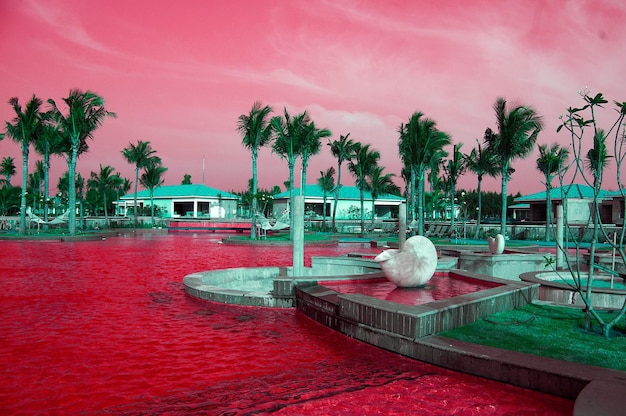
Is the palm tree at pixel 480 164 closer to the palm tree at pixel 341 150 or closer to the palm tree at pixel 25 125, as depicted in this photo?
the palm tree at pixel 341 150

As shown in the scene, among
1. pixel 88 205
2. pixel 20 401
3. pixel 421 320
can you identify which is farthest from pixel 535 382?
pixel 88 205

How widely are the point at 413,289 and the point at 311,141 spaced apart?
23564 millimetres

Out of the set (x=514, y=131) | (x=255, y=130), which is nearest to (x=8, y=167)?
(x=255, y=130)

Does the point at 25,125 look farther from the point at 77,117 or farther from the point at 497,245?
the point at 497,245

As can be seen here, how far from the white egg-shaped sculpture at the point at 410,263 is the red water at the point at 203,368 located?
2062mm

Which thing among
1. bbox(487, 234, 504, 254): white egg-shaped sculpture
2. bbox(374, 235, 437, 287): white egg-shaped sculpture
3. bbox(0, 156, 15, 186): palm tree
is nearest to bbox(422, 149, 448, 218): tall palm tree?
bbox(487, 234, 504, 254): white egg-shaped sculpture

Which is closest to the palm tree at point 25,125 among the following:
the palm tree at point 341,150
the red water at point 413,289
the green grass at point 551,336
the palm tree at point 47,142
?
the palm tree at point 47,142

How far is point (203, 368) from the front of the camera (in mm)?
5516

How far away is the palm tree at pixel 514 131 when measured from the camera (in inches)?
1021

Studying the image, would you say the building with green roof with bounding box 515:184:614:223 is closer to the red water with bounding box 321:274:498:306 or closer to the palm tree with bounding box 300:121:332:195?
the palm tree with bounding box 300:121:332:195

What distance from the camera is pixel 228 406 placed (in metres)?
4.40

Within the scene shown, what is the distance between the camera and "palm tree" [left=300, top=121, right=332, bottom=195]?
1206 inches

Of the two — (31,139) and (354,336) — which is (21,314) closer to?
(354,336)

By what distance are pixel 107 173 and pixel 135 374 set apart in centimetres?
5041
